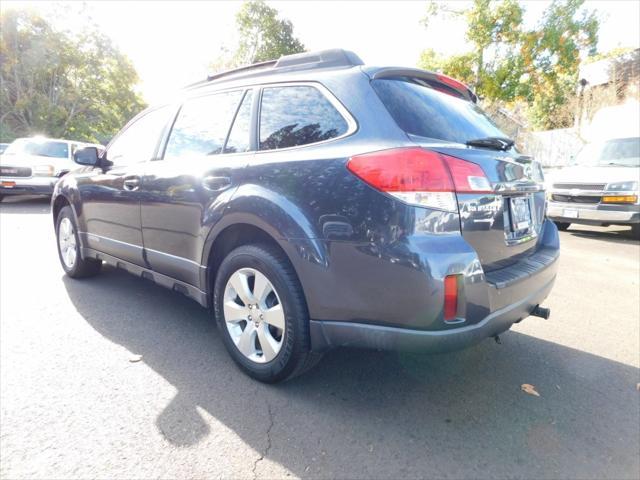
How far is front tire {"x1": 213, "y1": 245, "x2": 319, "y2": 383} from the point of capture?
2.14 meters

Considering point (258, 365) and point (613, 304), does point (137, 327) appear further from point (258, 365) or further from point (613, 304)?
point (613, 304)

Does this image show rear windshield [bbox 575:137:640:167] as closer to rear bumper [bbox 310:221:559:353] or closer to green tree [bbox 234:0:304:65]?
rear bumper [bbox 310:221:559:353]

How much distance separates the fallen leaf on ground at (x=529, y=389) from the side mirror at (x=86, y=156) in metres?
3.75

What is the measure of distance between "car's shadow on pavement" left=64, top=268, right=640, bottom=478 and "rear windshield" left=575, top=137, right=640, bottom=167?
22.0 ft

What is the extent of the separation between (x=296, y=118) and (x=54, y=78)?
27905 millimetres

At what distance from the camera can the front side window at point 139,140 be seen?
3279mm

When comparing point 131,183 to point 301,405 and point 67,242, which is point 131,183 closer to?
point 67,242

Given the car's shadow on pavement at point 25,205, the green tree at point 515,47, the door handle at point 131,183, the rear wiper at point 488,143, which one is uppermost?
the green tree at point 515,47

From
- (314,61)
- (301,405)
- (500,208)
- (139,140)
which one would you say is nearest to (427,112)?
(500,208)

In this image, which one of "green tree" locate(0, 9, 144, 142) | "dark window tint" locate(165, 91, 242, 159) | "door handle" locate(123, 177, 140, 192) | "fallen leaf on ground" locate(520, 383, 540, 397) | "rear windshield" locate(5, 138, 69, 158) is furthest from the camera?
"green tree" locate(0, 9, 144, 142)

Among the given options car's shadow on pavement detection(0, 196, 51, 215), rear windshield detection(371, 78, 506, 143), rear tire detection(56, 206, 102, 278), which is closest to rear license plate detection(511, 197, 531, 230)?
rear windshield detection(371, 78, 506, 143)

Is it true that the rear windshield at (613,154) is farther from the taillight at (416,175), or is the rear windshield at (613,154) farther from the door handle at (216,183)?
the door handle at (216,183)

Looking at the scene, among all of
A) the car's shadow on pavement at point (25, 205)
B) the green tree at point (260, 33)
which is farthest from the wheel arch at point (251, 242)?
the green tree at point (260, 33)

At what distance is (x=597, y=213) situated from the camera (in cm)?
734
